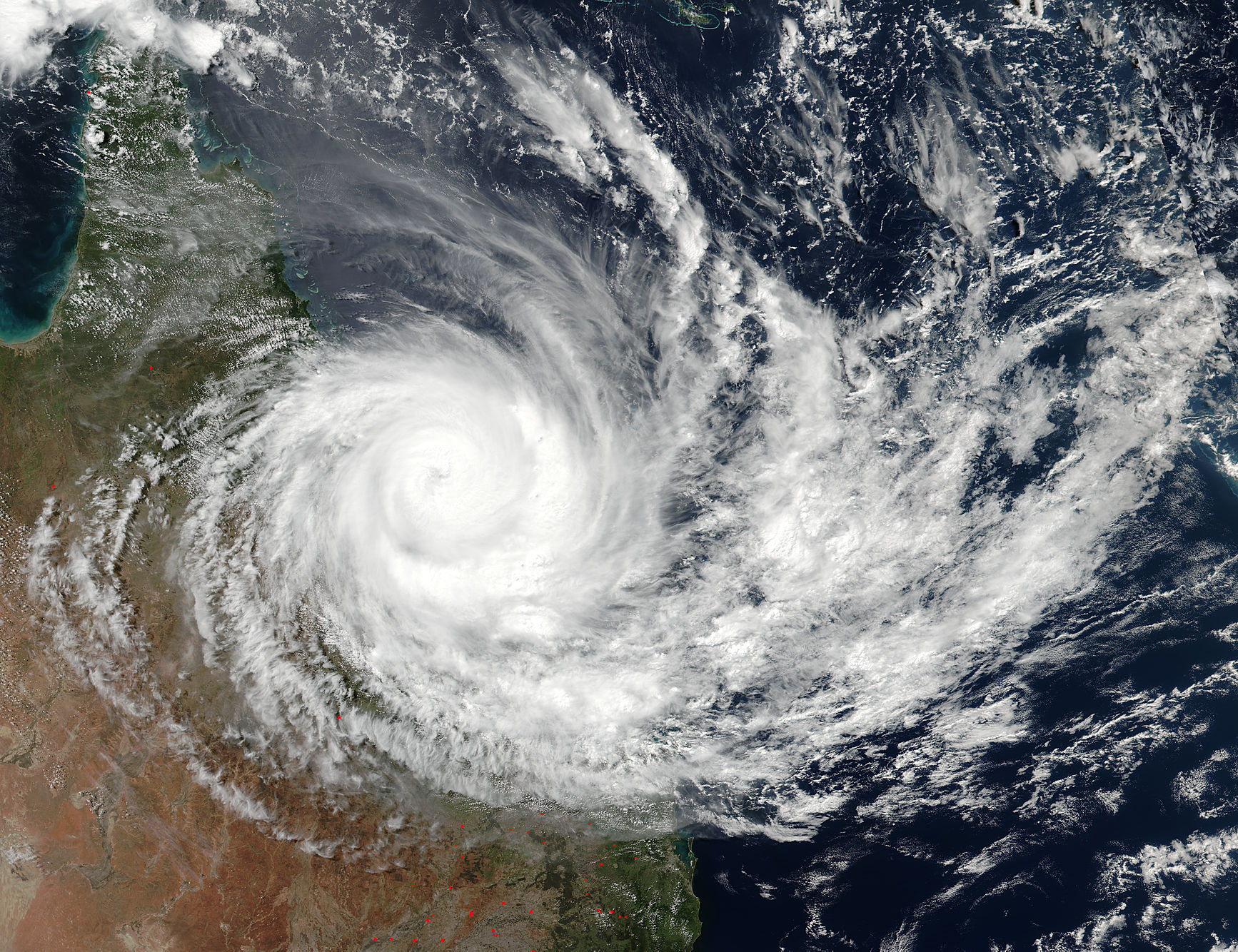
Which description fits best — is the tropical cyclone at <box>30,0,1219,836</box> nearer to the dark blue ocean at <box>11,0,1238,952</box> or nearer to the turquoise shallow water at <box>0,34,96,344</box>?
the dark blue ocean at <box>11,0,1238,952</box>

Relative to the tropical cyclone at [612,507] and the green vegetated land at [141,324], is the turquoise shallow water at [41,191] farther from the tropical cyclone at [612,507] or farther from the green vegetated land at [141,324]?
the tropical cyclone at [612,507]

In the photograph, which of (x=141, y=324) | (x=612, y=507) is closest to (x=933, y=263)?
(x=612, y=507)

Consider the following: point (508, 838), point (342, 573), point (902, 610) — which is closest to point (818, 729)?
point (902, 610)

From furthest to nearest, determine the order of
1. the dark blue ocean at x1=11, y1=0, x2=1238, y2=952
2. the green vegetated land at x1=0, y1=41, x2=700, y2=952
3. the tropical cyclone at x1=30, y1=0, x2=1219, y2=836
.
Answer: the green vegetated land at x1=0, y1=41, x2=700, y2=952 < the tropical cyclone at x1=30, y1=0, x2=1219, y2=836 < the dark blue ocean at x1=11, y1=0, x2=1238, y2=952

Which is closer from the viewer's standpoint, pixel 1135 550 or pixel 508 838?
pixel 1135 550

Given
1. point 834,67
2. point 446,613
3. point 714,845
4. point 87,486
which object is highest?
point 834,67

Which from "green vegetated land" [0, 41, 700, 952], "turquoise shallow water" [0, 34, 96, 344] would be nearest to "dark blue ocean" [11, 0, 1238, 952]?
"turquoise shallow water" [0, 34, 96, 344]

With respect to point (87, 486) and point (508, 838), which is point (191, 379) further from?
point (508, 838)

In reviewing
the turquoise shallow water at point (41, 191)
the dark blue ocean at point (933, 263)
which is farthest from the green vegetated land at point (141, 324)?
the dark blue ocean at point (933, 263)

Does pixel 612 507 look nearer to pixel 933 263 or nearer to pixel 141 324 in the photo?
pixel 933 263
